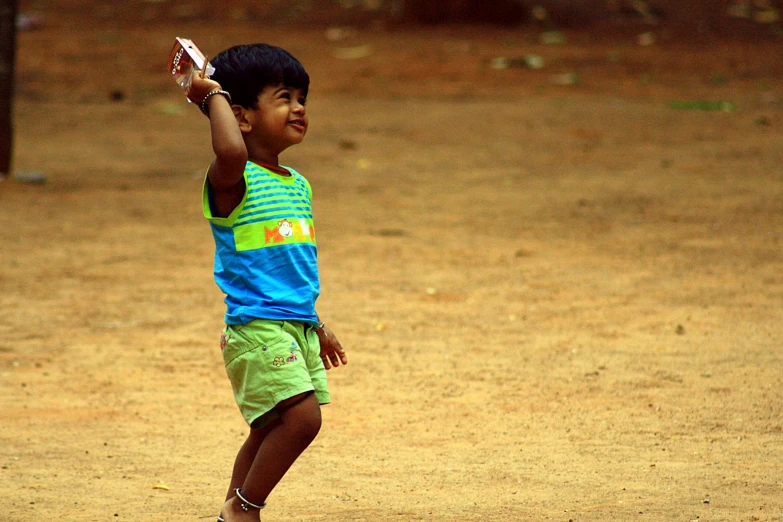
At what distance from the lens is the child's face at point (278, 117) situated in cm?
307

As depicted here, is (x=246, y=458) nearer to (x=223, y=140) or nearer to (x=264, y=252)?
(x=264, y=252)

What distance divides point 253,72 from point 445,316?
10.5 feet

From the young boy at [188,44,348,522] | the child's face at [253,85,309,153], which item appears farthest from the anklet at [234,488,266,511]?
the child's face at [253,85,309,153]

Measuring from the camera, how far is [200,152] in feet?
39.3

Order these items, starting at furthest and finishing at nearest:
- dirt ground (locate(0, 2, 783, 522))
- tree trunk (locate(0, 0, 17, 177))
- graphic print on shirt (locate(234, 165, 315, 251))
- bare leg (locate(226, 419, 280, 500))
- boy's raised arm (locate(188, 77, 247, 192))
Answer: tree trunk (locate(0, 0, 17, 177)) → dirt ground (locate(0, 2, 783, 522)) → bare leg (locate(226, 419, 280, 500)) → graphic print on shirt (locate(234, 165, 315, 251)) → boy's raised arm (locate(188, 77, 247, 192))

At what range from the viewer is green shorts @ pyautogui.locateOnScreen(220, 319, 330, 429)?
Result: 297cm

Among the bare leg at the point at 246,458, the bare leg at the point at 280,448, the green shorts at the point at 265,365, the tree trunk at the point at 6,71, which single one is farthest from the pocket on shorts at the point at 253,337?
the tree trunk at the point at 6,71

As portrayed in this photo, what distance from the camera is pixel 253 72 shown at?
305 cm

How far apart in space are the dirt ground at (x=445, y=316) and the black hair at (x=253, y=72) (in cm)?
132

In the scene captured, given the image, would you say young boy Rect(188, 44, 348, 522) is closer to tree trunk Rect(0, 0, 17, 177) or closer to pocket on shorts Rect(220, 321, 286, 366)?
pocket on shorts Rect(220, 321, 286, 366)

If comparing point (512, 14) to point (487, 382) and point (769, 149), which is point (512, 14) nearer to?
point (769, 149)

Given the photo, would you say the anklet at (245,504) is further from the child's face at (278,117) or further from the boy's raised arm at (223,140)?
the child's face at (278,117)

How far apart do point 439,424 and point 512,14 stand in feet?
58.9

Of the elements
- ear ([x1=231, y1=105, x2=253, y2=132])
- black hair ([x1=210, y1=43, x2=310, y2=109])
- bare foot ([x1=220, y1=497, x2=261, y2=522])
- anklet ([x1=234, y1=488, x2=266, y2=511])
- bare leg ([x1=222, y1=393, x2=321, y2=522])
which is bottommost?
bare foot ([x1=220, y1=497, x2=261, y2=522])
